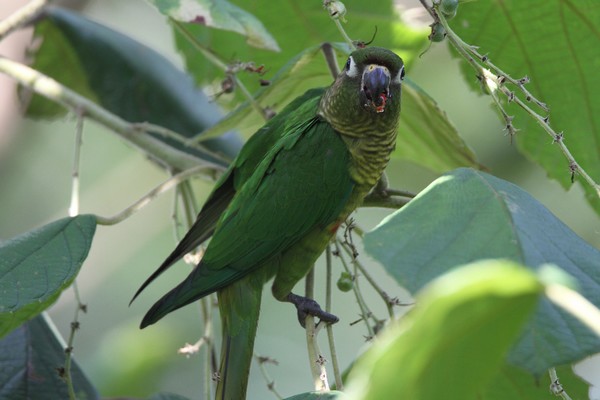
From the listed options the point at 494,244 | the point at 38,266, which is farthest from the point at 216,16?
the point at 494,244

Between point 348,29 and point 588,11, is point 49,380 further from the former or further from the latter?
point 588,11

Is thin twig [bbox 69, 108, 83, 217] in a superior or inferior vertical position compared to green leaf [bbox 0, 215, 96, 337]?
superior

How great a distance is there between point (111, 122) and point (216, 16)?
1.53 feet

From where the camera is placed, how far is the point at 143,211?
3811 mm

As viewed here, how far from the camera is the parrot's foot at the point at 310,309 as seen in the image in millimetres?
1408

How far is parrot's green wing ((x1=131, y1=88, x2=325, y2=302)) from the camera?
5.54 ft

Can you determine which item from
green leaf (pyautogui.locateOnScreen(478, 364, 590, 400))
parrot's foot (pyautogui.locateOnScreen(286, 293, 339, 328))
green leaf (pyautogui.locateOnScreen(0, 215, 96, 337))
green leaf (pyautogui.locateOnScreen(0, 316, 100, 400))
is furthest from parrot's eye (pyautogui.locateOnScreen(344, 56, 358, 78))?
green leaf (pyautogui.locateOnScreen(0, 316, 100, 400))

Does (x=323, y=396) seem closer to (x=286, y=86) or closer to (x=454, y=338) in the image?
(x=454, y=338)

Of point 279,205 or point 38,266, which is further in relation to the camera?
point 279,205

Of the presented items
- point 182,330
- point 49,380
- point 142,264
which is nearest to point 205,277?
point 49,380

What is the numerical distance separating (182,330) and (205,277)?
1.88 metres

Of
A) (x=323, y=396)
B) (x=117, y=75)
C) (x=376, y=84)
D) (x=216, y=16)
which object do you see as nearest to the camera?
(x=323, y=396)

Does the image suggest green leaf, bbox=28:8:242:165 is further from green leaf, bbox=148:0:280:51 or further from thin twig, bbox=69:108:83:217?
green leaf, bbox=148:0:280:51

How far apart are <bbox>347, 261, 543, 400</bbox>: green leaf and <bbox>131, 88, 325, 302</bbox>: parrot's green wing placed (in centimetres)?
101
